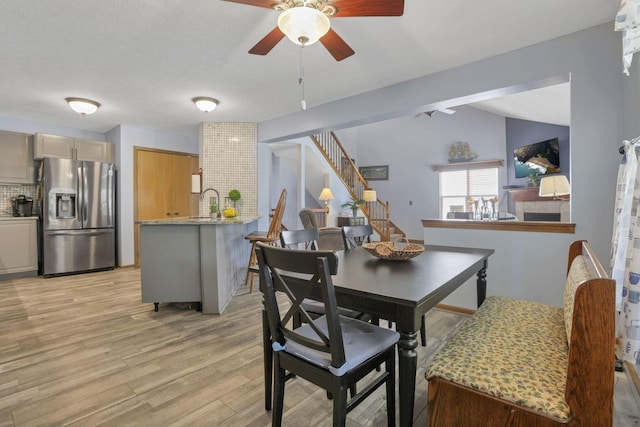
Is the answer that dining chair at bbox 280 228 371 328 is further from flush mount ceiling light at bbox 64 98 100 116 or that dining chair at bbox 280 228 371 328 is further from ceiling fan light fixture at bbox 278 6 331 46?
flush mount ceiling light at bbox 64 98 100 116

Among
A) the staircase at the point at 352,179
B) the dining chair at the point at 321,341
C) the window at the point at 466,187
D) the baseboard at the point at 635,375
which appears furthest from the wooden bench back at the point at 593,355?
the window at the point at 466,187

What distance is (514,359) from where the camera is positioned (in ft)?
3.86

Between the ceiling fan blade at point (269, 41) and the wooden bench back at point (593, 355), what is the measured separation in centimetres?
199

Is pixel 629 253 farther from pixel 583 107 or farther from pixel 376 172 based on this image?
pixel 376 172

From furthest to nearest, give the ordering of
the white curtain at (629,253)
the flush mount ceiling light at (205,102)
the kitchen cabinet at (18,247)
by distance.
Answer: the kitchen cabinet at (18,247) < the flush mount ceiling light at (205,102) < the white curtain at (629,253)

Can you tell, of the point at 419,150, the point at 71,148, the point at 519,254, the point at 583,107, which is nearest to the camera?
the point at 583,107

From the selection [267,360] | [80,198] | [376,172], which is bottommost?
[267,360]

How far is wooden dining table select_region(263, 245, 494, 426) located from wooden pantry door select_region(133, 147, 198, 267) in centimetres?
487

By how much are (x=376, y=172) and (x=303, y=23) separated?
8394 mm

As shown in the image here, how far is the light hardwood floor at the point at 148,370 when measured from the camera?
1.60m

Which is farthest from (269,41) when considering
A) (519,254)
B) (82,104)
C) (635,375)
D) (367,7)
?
(82,104)

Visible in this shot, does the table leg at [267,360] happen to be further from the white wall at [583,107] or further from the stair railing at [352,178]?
the stair railing at [352,178]

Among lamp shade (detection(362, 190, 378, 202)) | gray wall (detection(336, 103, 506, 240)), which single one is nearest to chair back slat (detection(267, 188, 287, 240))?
lamp shade (detection(362, 190, 378, 202))

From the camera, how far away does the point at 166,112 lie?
4.45 m
